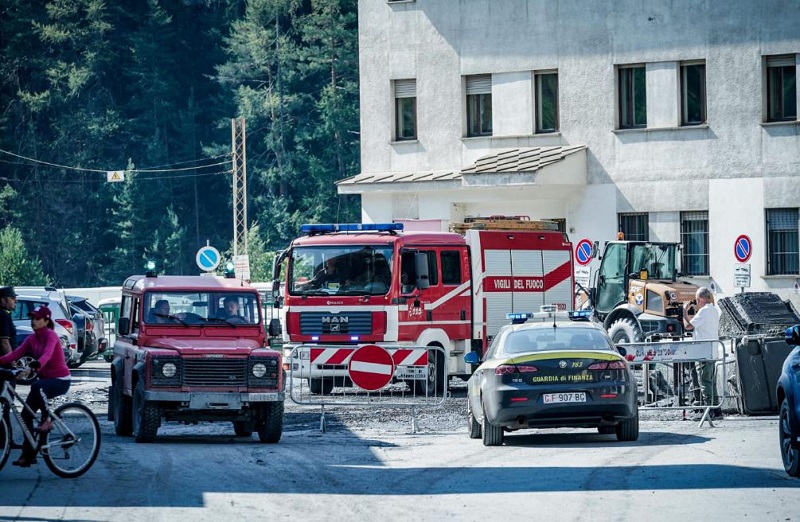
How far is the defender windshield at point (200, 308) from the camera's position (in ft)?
67.7

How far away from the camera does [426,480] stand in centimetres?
1564

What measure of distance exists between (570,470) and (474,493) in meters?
1.92

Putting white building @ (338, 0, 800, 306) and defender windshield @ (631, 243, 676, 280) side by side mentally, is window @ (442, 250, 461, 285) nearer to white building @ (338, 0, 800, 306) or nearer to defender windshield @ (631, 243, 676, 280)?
defender windshield @ (631, 243, 676, 280)

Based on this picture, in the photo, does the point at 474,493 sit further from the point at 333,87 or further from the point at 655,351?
the point at 333,87

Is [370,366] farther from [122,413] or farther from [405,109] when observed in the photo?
[405,109]

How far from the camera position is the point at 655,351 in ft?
73.4

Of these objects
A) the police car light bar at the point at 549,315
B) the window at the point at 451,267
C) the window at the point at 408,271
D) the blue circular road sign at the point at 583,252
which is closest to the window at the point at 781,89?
the blue circular road sign at the point at 583,252

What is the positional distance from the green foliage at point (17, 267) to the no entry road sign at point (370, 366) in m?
54.6

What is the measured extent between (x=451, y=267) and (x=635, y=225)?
53.1 feet

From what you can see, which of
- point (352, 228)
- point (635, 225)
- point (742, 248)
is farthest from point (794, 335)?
point (635, 225)

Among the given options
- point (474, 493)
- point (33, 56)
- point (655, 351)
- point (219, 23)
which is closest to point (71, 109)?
point (33, 56)

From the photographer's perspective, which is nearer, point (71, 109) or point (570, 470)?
point (570, 470)

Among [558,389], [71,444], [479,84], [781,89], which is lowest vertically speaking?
[71,444]

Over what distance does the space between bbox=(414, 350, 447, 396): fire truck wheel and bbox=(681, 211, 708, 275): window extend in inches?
703
